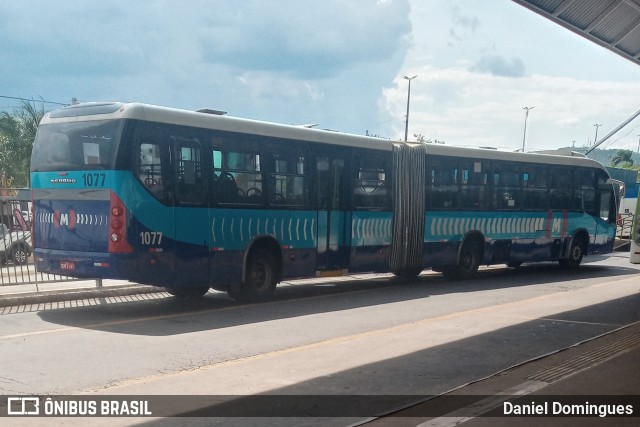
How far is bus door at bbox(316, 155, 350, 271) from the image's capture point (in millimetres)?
14430

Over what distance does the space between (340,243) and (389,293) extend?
1.67 meters

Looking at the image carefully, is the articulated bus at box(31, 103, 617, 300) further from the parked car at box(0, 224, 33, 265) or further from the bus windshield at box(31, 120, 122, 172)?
the parked car at box(0, 224, 33, 265)

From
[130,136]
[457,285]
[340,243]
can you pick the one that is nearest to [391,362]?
[130,136]

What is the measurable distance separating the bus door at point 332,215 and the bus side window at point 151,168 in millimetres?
4059

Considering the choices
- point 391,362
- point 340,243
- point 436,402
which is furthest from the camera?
point 340,243

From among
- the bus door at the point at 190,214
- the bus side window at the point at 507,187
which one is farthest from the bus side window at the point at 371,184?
the bus door at the point at 190,214

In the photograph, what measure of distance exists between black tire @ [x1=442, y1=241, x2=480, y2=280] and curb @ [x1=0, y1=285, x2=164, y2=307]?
8.03 m

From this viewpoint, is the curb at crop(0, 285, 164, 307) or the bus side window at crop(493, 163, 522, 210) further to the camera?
the bus side window at crop(493, 163, 522, 210)

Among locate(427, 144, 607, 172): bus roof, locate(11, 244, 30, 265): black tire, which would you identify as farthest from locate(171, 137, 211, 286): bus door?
locate(427, 144, 607, 172): bus roof

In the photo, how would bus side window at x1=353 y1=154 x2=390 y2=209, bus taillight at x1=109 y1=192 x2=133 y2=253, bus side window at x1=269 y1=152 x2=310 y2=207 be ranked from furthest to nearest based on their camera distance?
bus side window at x1=353 y1=154 x2=390 y2=209
bus side window at x1=269 y1=152 x2=310 y2=207
bus taillight at x1=109 y1=192 x2=133 y2=253

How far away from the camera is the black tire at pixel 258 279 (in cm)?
1305

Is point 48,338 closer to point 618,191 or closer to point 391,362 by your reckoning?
point 391,362

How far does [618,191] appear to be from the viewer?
76.7 feet

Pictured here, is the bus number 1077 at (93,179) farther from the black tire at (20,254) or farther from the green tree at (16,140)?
the green tree at (16,140)
